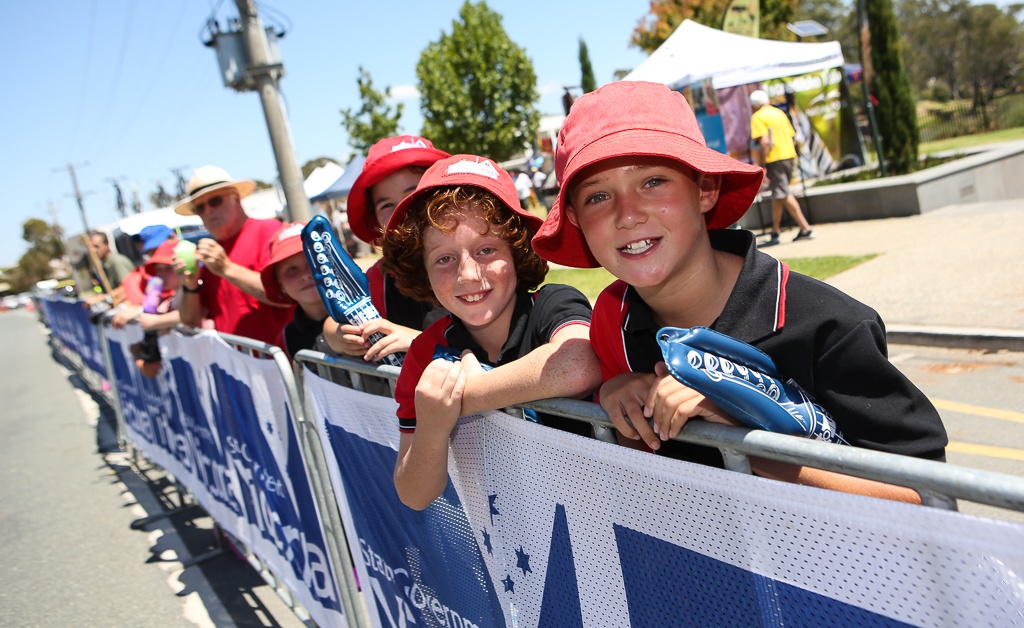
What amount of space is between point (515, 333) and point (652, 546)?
31.0 inches

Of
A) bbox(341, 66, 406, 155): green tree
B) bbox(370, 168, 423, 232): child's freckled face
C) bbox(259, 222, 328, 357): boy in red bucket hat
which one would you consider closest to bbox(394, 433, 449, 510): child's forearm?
bbox(370, 168, 423, 232): child's freckled face

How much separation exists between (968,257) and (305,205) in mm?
7466

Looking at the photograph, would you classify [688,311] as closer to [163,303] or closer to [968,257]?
[163,303]

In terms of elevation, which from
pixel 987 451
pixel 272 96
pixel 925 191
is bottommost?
pixel 987 451

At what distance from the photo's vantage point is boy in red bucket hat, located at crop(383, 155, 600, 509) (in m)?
1.83

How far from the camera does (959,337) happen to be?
19.1 ft

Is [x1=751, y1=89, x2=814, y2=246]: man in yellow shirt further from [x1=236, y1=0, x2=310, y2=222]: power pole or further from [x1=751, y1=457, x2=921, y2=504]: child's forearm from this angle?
[x1=751, y1=457, x2=921, y2=504]: child's forearm

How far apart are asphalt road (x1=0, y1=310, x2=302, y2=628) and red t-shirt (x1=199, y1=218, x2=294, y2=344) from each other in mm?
1647

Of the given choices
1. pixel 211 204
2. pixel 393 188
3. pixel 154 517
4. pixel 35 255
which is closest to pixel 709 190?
pixel 393 188

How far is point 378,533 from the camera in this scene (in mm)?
2613

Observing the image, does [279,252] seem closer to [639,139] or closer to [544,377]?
[544,377]

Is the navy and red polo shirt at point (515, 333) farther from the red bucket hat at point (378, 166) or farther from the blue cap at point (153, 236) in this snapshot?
the blue cap at point (153, 236)

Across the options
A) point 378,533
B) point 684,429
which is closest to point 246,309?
point 378,533

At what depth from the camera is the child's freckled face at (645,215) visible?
1.58m
